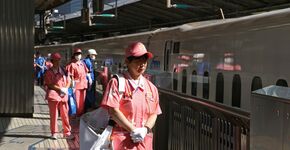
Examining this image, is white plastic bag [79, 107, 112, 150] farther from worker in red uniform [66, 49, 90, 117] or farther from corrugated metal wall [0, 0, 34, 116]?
corrugated metal wall [0, 0, 34, 116]

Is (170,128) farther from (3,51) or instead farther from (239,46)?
(3,51)

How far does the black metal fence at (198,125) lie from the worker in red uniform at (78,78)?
490cm

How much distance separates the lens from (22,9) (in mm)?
13211

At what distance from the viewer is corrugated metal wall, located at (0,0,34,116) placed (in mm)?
13133

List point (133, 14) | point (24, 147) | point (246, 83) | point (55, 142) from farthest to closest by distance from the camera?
point (133, 14) < point (55, 142) < point (24, 147) < point (246, 83)

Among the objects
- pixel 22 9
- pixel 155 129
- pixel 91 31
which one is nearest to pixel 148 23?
pixel 91 31

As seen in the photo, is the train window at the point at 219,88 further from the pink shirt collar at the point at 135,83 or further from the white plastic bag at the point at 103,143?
the white plastic bag at the point at 103,143

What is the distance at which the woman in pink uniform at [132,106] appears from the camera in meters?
4.66

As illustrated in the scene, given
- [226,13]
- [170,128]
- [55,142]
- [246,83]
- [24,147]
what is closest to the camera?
[170,128]

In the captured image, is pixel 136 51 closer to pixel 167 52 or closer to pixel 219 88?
pixel 219 88

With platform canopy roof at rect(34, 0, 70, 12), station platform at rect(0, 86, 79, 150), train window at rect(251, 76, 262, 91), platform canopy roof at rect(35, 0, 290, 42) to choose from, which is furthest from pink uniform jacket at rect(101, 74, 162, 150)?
platform canopy roof at rect(34, 0, 70, 12)

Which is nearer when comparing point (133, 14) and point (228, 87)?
point (228, 87)

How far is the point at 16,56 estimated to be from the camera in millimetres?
13188

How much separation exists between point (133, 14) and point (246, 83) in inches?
1354
